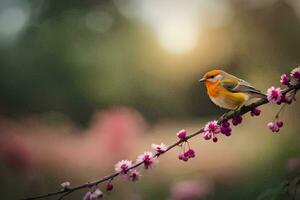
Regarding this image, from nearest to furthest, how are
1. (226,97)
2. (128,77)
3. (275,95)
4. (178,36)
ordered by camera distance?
(275,95) → (226,97) → (178,36) → (128,77)

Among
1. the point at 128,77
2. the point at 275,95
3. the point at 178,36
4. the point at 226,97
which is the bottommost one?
the point at 275,95

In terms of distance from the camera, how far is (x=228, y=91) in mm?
989

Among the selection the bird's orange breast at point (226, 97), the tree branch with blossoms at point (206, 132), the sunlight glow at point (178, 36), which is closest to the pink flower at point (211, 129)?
the tree branch with blossoms at point (206, 132)

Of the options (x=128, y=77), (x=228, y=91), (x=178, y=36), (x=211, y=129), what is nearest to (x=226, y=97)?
(x=228, y=91)

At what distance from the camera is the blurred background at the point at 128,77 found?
296 cm

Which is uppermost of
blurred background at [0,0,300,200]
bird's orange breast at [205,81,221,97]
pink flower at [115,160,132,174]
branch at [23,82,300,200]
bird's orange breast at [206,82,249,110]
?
blurred background at [0,0,300,200]

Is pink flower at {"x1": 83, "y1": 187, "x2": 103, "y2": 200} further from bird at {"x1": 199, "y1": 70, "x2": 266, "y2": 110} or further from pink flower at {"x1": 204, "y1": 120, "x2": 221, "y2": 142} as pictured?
bird at {"x1": 199, "y1": 70, "x2": 266, "y2": 110}

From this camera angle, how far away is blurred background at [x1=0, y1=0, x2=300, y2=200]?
9.70 ft

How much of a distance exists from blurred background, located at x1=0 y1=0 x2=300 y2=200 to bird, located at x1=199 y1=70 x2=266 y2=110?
177 centimetres

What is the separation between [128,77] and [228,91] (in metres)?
3.18

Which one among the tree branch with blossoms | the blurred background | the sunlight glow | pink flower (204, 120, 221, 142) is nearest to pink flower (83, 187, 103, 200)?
the tree branch with blossoms

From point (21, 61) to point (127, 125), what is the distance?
112 centimetres

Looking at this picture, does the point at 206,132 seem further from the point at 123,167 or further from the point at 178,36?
the point at 178,36

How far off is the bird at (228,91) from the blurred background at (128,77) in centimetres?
177
